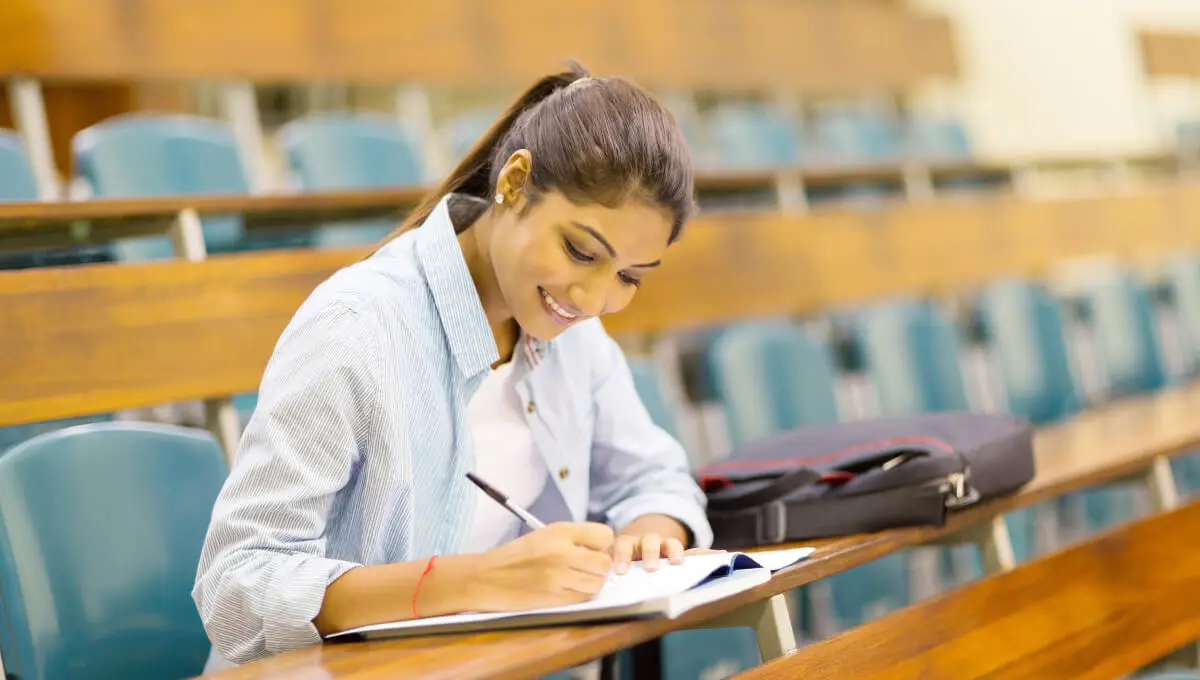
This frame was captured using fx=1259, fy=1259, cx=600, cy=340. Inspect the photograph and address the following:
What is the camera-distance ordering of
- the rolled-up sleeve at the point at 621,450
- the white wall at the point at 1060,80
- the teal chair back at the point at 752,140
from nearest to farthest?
the rolled-up sleeve at the point at 621,450 → the teal chair back at the point at 752,140 → the white wall at the point at 1060,80

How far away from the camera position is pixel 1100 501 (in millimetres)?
2623

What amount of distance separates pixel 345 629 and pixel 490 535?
0.29 meters

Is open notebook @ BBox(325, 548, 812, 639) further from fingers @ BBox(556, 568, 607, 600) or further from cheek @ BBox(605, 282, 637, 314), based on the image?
cheek @ BBox(605, 282, 637, 314)

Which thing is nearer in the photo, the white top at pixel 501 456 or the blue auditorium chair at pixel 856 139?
the white top at pixel 501 456

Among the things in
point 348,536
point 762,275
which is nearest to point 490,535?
point 348,536

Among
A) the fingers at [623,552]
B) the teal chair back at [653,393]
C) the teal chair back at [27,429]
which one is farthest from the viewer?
the teal chair back at [653,393]

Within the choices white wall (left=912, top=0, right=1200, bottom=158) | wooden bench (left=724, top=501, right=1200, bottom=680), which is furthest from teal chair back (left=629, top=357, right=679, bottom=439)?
white wall (left=912, top=0, right=1200, bottom=158)

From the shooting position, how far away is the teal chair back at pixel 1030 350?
8.52ft

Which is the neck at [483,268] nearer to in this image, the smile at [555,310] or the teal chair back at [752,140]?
the smile at [555,310]

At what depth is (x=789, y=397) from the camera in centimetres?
204

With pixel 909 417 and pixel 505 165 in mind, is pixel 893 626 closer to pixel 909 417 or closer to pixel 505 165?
pixel 909 417

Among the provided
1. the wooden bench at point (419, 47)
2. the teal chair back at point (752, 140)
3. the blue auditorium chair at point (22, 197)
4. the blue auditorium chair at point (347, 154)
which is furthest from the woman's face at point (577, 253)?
the teal chair back at point (752, 140)

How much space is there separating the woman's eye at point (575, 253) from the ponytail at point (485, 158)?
166mm

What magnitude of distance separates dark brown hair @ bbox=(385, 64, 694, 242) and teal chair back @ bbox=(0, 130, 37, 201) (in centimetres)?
117
